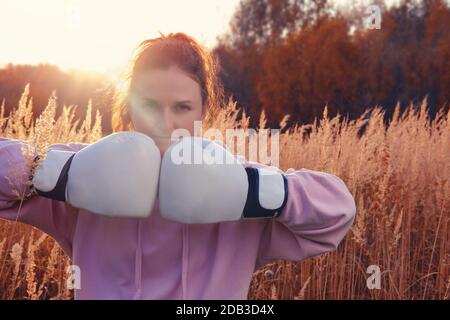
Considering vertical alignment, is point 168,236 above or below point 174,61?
below

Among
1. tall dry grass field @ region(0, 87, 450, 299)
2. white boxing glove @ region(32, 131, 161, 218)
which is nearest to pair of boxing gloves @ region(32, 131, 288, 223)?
white boxing glove @ region(32, 131, 161, 218)

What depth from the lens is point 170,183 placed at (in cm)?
100

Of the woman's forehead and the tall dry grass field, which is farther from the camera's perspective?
the tall dry grass field

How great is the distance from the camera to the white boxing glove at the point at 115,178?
3.25 ft

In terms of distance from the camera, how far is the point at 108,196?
0.99 m

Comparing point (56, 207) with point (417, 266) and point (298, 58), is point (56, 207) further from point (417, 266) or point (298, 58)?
point (298, 58)

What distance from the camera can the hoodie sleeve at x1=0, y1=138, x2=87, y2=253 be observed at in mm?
1069

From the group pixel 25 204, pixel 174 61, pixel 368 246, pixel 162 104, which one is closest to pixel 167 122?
pixel 162 104

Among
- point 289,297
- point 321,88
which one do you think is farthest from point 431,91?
point 289,297

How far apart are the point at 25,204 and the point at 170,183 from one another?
36 cm

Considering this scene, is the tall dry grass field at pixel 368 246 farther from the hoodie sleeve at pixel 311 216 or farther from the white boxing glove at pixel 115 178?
the white boxing glove at pixel 115 178

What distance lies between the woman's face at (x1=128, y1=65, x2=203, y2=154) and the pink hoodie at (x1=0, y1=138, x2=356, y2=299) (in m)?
0.17

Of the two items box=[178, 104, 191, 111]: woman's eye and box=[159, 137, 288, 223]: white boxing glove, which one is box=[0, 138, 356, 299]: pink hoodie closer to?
box=[159, 137, 288, 223]: white boxing glove

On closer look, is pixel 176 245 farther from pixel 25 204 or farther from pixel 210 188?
pixel 25 204
